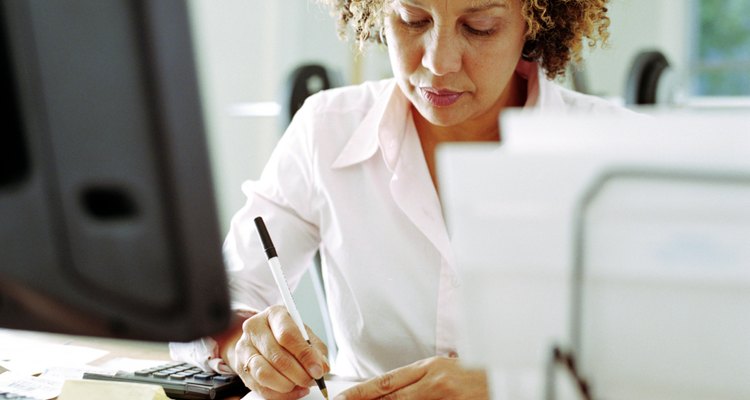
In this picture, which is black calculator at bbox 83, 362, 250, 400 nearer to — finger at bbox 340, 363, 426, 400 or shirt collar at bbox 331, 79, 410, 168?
finger at bbox 340, 363, 426, 400

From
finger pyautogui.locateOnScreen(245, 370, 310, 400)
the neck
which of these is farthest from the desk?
the neck

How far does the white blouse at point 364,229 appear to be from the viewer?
127cm

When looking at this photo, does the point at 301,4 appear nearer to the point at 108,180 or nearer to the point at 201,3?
the point at 201,3

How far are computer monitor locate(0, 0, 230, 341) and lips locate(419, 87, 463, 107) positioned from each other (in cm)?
70

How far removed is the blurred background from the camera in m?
2.65

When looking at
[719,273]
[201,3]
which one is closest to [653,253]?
[719,273]

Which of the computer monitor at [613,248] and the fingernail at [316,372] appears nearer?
the computer monitor at [613,248]

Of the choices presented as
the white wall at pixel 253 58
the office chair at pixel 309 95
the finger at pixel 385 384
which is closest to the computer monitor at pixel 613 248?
the finger at pixel 385 384

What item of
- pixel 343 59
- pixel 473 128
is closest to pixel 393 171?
pixel 473 128

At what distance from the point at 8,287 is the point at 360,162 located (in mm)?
806

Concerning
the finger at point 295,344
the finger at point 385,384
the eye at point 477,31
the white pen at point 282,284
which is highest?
the eye at point 477,31

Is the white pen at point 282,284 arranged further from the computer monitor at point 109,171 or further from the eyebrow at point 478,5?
the computer monitor at point 109,171

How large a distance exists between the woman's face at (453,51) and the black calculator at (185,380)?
1.51ft

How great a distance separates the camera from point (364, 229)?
4.28 ft
